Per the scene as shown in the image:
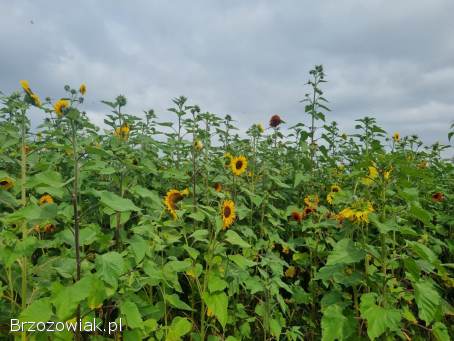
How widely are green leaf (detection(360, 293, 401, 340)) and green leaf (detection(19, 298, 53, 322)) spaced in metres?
1.66

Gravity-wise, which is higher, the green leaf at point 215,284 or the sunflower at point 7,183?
the sunflower at point 7,183

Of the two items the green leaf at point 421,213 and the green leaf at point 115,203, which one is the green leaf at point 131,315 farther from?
the green leaf at point 421,213

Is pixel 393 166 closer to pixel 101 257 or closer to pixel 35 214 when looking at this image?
pixel 101 257

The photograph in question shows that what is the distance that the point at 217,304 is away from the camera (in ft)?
7.30

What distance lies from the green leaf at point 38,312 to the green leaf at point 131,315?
1.14 ft

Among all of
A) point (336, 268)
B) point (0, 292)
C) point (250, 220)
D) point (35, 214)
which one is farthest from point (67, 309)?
point (250, 220)

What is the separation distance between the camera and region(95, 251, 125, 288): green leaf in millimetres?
1586

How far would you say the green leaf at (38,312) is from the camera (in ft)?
5.50

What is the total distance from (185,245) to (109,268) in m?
0.88

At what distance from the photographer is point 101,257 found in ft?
5.35

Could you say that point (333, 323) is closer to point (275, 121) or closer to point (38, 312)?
point (38, 312)

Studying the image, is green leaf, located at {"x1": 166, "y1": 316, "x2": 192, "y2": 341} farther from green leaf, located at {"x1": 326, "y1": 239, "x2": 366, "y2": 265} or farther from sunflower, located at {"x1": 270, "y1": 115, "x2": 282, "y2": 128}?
sunflower, located at {"x1": 270, "y1": 115, "x2": 282, "y2": 128}

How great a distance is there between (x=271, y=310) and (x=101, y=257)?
63.2 inches

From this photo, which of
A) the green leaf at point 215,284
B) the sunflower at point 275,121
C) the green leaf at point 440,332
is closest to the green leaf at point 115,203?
the green leaf at point 215,284
